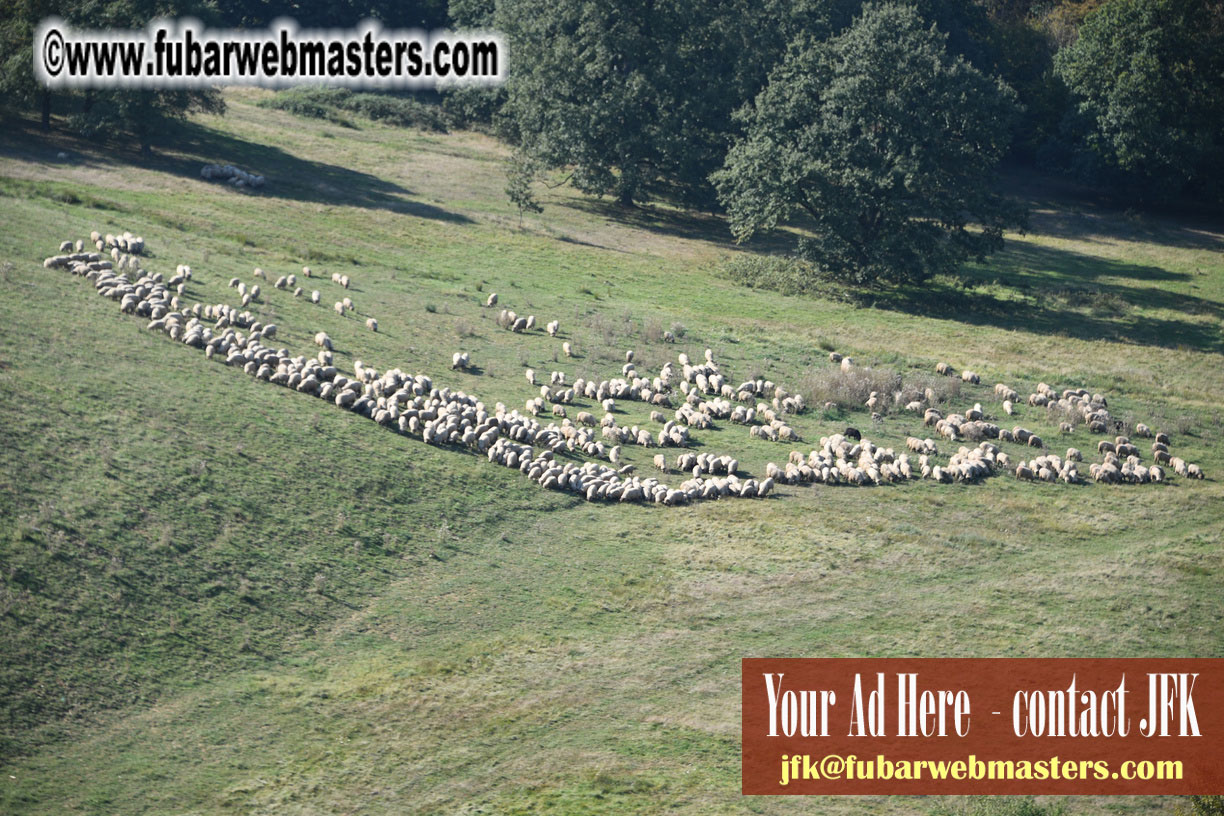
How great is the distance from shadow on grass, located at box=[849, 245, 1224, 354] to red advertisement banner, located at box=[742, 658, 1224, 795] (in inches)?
1366

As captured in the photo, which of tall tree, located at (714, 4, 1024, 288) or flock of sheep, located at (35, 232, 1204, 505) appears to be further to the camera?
tall tree, located at (714, 4, 1024, 288)

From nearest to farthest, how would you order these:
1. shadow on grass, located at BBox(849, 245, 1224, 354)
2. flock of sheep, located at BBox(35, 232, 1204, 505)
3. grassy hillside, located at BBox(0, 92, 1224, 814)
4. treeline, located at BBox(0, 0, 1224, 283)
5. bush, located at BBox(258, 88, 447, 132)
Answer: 1. grassy hillside, located at BBox(0, 92, 1224, 814)
2. flock of sheep, located at BBox(35, 232, 1204, 505)
3. shadow on grass, located at BBox(849, 245, 1224, 354)
4. treeline, located at BBox(0, 0, 1224, 283)
5. bush, located at BBox(258, 88, 447, 132)

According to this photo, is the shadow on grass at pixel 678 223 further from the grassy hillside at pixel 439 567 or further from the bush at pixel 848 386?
the bush at pixel 848 386

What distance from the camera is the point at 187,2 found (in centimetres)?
6156

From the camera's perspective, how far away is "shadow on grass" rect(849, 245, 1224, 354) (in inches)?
2231

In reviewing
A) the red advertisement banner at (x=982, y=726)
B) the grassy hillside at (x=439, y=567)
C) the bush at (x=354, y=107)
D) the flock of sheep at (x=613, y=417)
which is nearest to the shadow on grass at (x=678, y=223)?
the bush at (x=354, y=107)

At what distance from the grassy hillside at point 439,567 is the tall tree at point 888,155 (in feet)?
34.6

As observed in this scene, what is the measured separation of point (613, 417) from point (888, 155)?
28.9 meters

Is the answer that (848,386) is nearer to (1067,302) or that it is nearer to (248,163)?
(1067,302)

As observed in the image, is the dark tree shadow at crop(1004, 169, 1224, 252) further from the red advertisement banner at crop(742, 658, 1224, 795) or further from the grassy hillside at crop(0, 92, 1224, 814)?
the red advertisement banner at crop(742, 658, 1224, 795)

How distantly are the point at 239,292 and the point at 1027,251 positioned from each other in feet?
173

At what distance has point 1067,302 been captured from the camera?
61.6m

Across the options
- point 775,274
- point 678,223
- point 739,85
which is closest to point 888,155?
point 775,274

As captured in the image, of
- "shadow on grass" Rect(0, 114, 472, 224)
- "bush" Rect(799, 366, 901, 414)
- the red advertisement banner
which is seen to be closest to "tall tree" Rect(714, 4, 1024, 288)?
"bush" Rect(799, 366, 901, 414)
